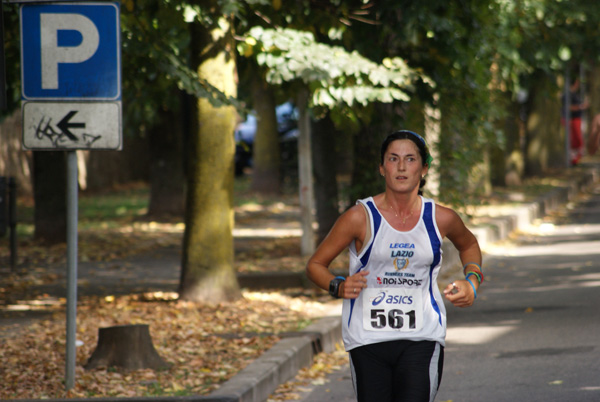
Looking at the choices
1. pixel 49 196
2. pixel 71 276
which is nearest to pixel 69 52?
pixel 71 276

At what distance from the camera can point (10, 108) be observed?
12.9m

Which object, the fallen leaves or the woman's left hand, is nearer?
the woman's left hand

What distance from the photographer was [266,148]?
24.7m

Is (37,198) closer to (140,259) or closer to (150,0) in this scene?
(140,259)

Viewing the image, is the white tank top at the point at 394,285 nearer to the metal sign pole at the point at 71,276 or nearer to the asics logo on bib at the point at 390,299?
the asics logo on bib at the point at 390,299

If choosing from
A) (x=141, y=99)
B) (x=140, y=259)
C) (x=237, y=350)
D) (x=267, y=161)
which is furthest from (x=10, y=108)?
(x=267, y=161)

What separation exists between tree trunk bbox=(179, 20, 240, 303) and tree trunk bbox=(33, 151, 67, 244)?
563cm

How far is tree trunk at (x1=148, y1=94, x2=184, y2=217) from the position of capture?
18891mm

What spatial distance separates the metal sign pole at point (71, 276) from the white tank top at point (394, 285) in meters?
2.72

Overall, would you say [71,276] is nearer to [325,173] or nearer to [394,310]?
[394,310]

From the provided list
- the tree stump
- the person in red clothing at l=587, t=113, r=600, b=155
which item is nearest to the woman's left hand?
the tree stump

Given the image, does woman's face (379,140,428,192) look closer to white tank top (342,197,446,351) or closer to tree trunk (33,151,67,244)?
white tank top (342,197,446,351)

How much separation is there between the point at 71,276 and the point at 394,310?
2.89 m

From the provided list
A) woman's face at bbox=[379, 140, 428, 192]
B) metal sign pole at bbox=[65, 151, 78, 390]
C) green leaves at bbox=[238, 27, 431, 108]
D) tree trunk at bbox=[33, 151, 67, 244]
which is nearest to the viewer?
woman's face at bbox=[379, 140, 428, 192]
